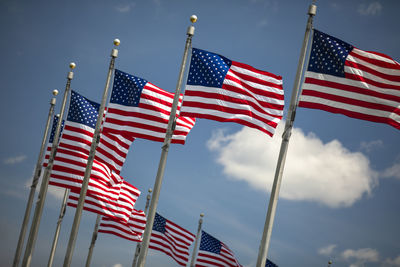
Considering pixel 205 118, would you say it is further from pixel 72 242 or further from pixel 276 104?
pixel 72 242

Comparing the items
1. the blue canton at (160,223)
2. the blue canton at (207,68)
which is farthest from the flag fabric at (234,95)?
the blue canton at (160,223)

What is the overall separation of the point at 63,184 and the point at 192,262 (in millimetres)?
20094

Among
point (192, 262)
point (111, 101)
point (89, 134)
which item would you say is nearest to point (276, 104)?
point (111, 101)

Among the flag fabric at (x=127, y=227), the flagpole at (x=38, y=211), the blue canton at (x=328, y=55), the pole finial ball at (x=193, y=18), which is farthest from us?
the flag fabric at (x=127, y=227)

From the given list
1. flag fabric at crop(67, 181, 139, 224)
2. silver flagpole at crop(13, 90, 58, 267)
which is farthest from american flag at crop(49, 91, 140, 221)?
silver flagpole at crop(13, 90, 58, 267)

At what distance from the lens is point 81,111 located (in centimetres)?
2520

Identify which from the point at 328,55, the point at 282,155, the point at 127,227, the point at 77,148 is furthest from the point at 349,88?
the point at 127,227

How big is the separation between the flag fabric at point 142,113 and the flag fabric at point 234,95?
2986 millimetres

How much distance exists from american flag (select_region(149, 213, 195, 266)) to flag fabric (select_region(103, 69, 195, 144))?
15.6 metres

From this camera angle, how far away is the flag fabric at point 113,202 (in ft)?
88.4

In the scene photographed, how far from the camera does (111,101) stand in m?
22.3

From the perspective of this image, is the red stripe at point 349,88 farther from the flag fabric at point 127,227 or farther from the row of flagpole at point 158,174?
the flag fabric at point 127,227

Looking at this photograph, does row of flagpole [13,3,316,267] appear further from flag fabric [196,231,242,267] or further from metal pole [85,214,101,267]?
flag fabric [196,231,242,267]

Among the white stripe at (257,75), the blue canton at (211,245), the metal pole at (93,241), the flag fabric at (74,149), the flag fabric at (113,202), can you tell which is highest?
the white stripe at (257,75)
